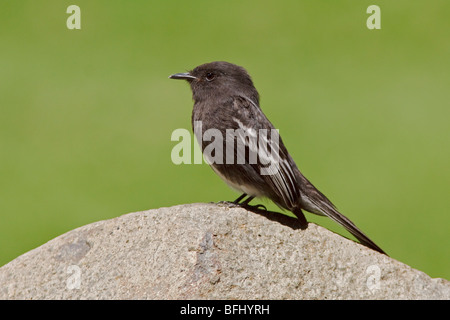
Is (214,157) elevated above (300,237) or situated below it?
above

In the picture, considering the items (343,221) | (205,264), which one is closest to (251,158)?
(343,221)

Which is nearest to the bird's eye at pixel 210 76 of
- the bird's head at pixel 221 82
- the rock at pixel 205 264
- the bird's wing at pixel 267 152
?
the bird's head at pixel 221 82

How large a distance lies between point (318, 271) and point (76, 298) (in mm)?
2162

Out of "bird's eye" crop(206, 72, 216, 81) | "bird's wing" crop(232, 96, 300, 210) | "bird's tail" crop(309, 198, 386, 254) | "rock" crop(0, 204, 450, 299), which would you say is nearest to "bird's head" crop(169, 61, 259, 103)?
"bird's eye" crop(206, 72, 216, 81)

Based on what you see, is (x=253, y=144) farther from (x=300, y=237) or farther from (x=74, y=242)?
(x=74, y=242)

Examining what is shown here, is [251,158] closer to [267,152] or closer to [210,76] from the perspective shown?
[267,152]

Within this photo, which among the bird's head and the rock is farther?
the bird's head

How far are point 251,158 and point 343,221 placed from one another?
120cm

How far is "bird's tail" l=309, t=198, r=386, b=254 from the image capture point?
721cm

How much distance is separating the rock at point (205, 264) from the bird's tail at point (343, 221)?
438mm

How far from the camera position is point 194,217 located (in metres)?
6.46

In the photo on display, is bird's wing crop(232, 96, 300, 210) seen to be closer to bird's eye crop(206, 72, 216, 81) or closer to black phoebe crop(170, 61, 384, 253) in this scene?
black phoebe crop(170, 61, 384, 253)

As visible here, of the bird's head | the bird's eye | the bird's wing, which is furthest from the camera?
the bird's eye
